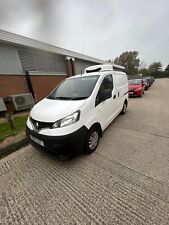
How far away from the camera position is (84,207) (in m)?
1.88

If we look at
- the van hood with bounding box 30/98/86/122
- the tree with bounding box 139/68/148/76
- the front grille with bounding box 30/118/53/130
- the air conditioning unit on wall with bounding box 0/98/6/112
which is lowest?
the tree with bounding box 139/68/148/76

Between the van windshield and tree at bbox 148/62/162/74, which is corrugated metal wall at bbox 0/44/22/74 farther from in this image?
tree at bbox 148/62/162/74

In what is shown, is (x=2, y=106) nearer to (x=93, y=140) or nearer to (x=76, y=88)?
(x=76, y=88)

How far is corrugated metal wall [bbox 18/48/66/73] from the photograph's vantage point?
8352mm

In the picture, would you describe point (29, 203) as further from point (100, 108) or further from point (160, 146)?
point (160, 146)

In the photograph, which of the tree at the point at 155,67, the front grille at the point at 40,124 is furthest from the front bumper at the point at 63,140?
the tree at the point at 155,67

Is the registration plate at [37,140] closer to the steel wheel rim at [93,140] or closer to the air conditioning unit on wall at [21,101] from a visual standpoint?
the steel wheel rim at [93,140]

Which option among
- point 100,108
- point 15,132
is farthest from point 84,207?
point 15,132

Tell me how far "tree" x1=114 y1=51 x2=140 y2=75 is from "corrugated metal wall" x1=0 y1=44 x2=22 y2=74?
171 feet

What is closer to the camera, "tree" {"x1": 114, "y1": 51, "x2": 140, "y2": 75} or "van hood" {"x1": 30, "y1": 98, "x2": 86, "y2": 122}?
"van hood" {"x1": 30, "y1": 98, "x2": 86, "y2": 122}

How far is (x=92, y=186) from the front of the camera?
223 cm

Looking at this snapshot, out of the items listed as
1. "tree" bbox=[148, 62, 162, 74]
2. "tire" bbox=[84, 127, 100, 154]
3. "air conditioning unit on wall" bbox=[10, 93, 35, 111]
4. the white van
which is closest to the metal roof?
"air conditioning unit on wall" bbox=[10, 93, 35, 111]

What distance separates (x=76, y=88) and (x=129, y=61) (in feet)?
190

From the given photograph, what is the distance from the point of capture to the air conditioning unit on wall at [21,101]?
7102mm
